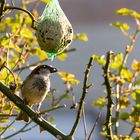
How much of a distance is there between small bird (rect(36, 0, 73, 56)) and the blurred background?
3.67 m

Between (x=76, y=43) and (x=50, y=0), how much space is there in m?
A: 5.87

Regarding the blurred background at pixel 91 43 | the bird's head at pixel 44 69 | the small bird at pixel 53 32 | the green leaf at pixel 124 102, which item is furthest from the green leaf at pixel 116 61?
the blurred background at pixel 91 43

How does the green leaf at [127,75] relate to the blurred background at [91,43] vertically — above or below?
above

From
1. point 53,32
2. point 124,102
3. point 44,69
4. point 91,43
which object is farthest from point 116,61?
point 91,43

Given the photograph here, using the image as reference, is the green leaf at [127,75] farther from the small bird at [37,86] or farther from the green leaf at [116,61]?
the small bird at [37,86]

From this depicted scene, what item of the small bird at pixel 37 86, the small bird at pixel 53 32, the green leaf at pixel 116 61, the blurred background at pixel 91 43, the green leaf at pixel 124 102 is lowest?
the blurred background at pixel 91 43

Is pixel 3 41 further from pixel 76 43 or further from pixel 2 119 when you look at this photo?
pixel 76 43

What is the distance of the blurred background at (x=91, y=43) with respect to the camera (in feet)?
24.8

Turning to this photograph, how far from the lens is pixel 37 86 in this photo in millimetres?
3703

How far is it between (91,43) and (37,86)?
5475 millimetres

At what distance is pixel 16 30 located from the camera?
137 inches

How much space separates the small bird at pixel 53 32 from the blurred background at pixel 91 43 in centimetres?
367

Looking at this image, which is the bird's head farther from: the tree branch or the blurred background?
the blurred background

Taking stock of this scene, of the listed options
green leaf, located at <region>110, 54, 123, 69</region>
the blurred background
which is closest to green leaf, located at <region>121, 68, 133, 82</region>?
green leaf, located at <region>110, 54, 123, 69</region>
